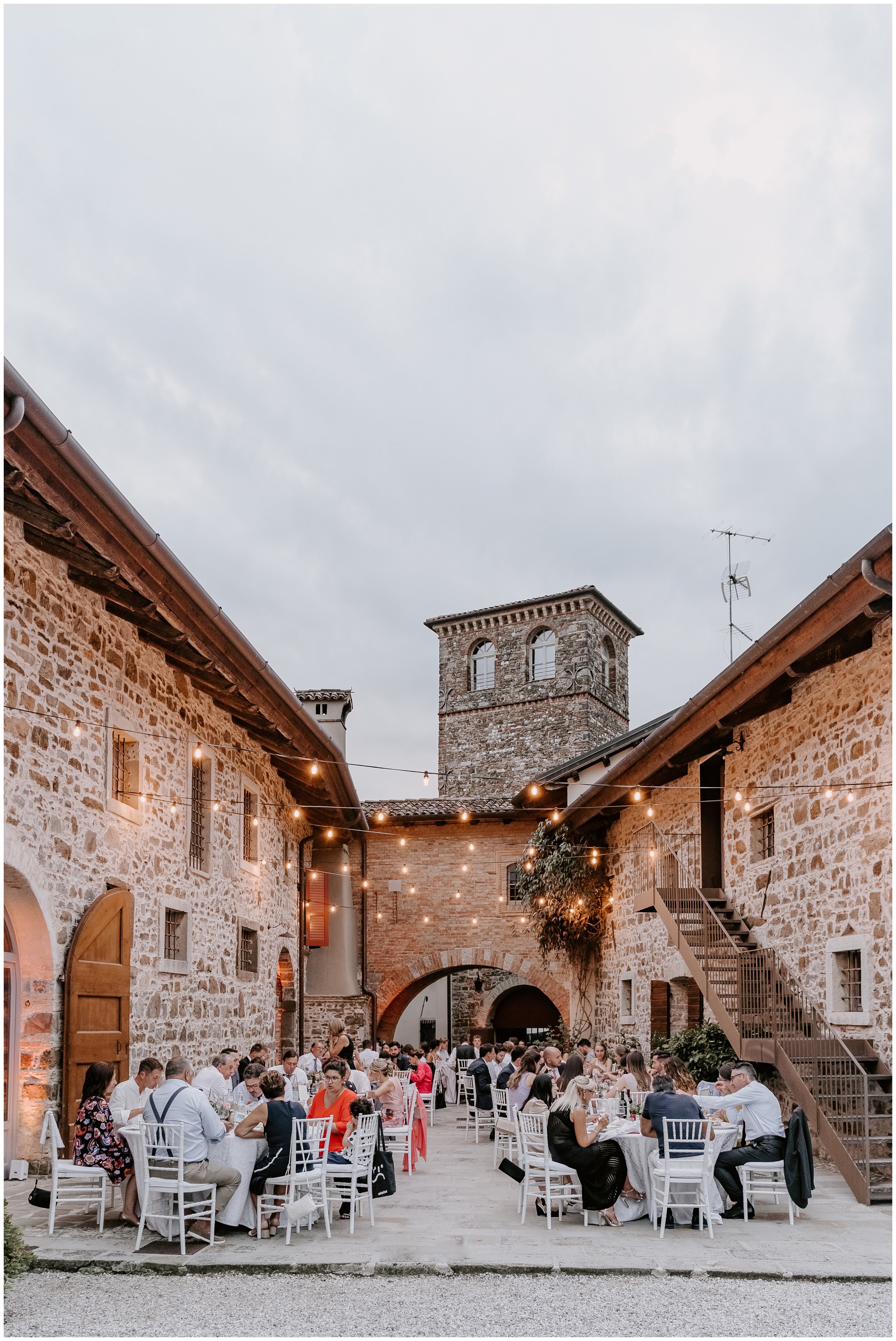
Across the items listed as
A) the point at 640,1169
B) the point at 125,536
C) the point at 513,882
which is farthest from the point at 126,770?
the point at 513,882

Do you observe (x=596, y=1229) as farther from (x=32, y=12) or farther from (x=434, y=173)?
(x=434, y=173)

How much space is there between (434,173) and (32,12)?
473 cm

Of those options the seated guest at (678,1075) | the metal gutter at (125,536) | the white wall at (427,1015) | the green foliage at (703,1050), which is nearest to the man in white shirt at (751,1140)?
the seated guest at (678,1075)

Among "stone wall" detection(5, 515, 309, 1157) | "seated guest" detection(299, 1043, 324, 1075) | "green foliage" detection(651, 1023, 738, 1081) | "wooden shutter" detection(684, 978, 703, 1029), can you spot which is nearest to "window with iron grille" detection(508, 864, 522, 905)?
"wooden shutter" detection(684, 978, 703, 1029)

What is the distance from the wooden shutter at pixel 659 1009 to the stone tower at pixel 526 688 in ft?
53.8

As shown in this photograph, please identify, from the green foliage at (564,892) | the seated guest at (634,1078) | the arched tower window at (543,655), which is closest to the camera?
the seated guest at (634,1078)

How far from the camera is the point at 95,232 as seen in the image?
1085 cm

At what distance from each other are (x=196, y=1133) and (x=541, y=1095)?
119 inches

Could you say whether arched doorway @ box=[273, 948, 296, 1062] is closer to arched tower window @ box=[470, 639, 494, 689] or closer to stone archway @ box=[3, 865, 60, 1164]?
stone archway @ box=[3, 865, 60, 1164]

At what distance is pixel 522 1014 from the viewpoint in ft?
98.5

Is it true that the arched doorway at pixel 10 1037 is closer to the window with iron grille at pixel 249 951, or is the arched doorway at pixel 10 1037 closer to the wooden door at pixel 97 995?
the wooden door at pixel 97 995

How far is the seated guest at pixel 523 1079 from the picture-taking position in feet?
36.3

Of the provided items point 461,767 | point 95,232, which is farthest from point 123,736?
point 461,767

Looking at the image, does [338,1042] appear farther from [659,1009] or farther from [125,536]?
[659,1009]
